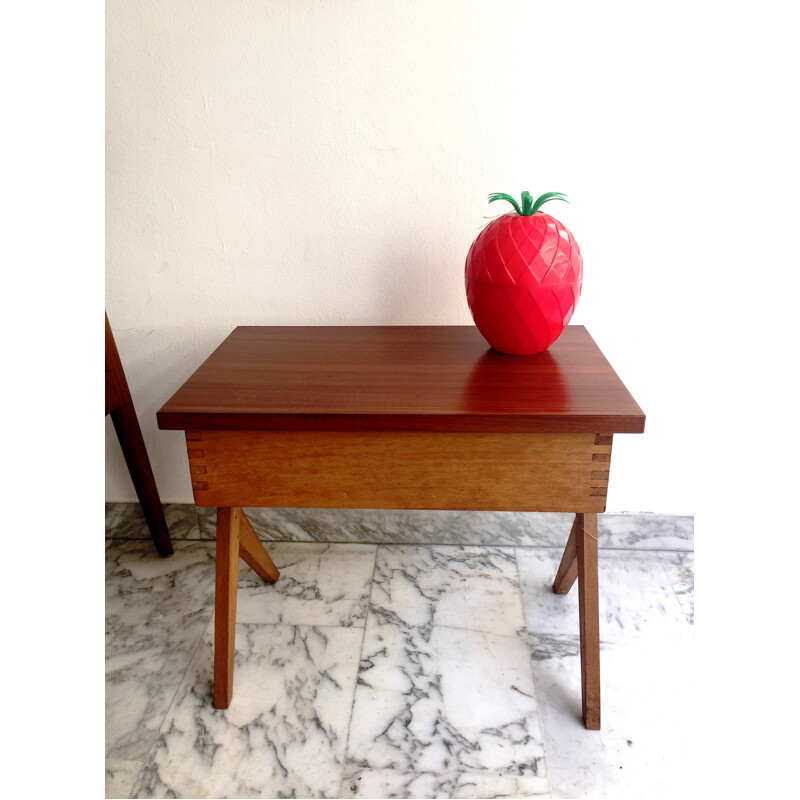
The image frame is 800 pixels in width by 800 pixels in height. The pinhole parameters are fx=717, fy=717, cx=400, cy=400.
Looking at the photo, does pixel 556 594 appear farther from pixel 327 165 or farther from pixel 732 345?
pixel 327 165

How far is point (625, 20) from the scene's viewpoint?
4.51ft

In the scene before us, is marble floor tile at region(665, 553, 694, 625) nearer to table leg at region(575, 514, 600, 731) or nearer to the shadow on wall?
table leg at region(575, 514, 600, 731)

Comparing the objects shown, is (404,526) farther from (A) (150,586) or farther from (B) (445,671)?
(A) (150,586)

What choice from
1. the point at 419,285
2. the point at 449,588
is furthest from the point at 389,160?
the point at 449,588

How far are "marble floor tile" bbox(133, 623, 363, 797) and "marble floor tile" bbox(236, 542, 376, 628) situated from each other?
0.13 ft

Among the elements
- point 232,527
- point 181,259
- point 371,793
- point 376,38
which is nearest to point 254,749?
point 371,793

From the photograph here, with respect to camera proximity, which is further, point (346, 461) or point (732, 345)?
point (732, 345)

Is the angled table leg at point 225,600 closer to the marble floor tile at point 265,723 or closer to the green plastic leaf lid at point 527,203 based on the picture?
the marble floor tile at point 265,723

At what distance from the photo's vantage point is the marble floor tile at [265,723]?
48.1 inches

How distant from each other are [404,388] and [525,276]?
0.91ft

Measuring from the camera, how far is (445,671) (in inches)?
56.6

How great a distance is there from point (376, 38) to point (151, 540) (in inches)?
52.3

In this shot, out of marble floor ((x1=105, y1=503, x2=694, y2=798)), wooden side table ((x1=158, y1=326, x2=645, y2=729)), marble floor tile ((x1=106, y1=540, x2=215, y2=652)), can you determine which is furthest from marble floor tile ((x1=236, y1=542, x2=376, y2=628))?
wooden side table ((x1=158, y1=326, x2=645, y2=729))

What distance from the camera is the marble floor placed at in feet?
4.07
